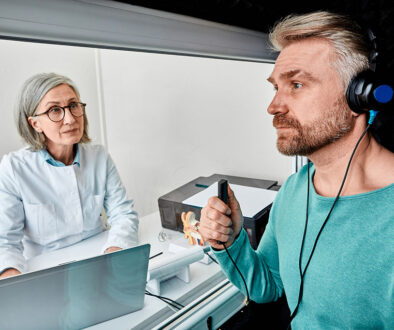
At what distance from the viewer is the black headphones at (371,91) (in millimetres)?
609

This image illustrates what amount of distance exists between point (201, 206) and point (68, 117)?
67cm

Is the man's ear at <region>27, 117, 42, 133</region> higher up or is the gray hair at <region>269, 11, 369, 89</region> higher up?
the gray hair at <region>269, 11, 369, 89</region>

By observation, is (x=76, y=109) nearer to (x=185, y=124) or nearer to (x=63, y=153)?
(x=63, y=153)

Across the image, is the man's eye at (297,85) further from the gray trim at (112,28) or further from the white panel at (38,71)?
the white panel at (38,71)

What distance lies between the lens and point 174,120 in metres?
1.40

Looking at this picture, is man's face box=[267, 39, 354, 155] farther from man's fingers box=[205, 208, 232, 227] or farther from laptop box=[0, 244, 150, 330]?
laptop box=[0, 244, 150, 330]

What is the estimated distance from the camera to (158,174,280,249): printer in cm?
105

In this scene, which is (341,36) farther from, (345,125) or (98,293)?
(98,293)

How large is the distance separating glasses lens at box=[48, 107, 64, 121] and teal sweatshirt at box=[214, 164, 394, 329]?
34.0 inches

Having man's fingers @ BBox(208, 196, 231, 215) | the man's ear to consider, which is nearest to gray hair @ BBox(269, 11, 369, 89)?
man's fingers @ BBox(208, 196, 231, 215)

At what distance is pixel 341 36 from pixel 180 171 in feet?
2.95

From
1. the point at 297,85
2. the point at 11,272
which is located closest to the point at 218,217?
the point at 297,85

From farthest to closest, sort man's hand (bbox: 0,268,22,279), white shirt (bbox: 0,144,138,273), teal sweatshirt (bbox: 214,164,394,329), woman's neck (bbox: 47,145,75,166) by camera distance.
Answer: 1. woman's neck (bbox: 47,145,75,166)
2. white shirt (bbox: 0,144,138,273)
3. man's hand (bbox: 0,268,22,279)
4. teal sweatshirt (bbox: 214,164,394,329)

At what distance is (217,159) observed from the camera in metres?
1.52
